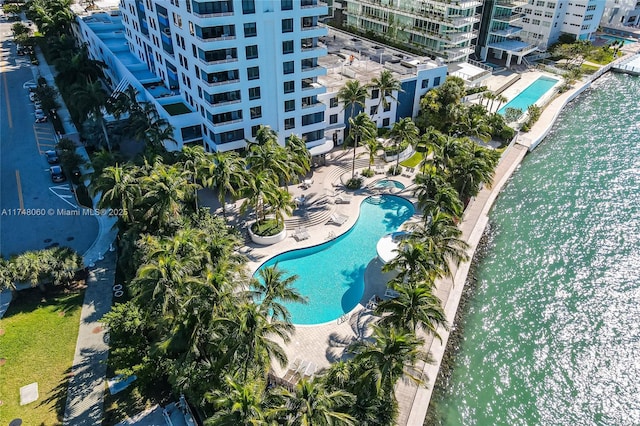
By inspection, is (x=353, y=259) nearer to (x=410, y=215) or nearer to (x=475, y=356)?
(x=410, y=215)

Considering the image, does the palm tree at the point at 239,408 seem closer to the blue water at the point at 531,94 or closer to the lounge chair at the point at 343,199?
the lounge chair at the point at 343,199

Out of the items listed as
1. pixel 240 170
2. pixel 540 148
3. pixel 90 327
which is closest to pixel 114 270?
pixel 90 327

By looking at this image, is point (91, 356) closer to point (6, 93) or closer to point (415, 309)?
point (415, 309)

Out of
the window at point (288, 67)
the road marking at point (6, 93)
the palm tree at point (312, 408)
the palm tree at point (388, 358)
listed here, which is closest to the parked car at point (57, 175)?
the road marking at point (6, 93)

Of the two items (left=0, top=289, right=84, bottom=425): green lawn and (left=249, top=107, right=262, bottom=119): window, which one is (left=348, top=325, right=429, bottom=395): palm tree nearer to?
(left=0, top=289, right=84, bottom=425): green lawn

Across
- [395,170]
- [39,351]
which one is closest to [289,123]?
[395,170]

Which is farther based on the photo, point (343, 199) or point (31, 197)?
point (31, 197)
